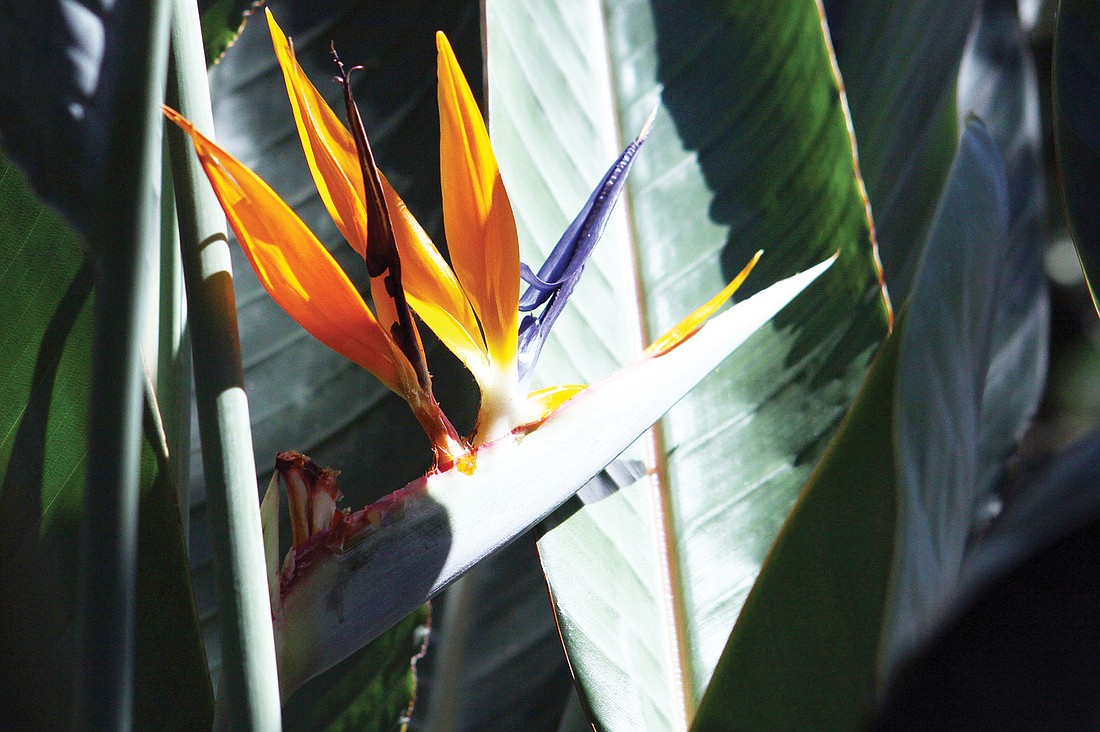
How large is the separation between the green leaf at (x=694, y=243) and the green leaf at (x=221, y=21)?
0.16 meters

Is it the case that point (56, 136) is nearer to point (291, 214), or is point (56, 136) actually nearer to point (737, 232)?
point (291, 214)

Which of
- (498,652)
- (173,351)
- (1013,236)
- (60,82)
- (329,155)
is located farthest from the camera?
(1013,236)

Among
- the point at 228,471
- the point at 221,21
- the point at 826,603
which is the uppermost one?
the point at 221,21

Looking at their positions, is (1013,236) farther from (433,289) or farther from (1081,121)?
(433,289)

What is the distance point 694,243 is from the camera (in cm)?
64

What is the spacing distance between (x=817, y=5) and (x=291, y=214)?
44 centimetres

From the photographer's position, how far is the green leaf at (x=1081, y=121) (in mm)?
547

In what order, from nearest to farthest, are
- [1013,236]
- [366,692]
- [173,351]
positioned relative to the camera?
[173,351]
[366,692]
[1013,236]

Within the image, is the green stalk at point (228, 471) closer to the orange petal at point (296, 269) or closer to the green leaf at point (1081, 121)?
→ the orange petal at point (296, 269)

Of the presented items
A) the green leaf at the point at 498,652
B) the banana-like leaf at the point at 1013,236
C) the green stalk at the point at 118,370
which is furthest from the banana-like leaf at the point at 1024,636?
the banana-like leaf at the point at 1013,236

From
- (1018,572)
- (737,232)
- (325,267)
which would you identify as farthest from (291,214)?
(737,232)

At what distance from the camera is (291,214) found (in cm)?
30

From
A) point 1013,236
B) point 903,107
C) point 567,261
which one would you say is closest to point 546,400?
point 567,261

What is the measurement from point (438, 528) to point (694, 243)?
1.29 feet
